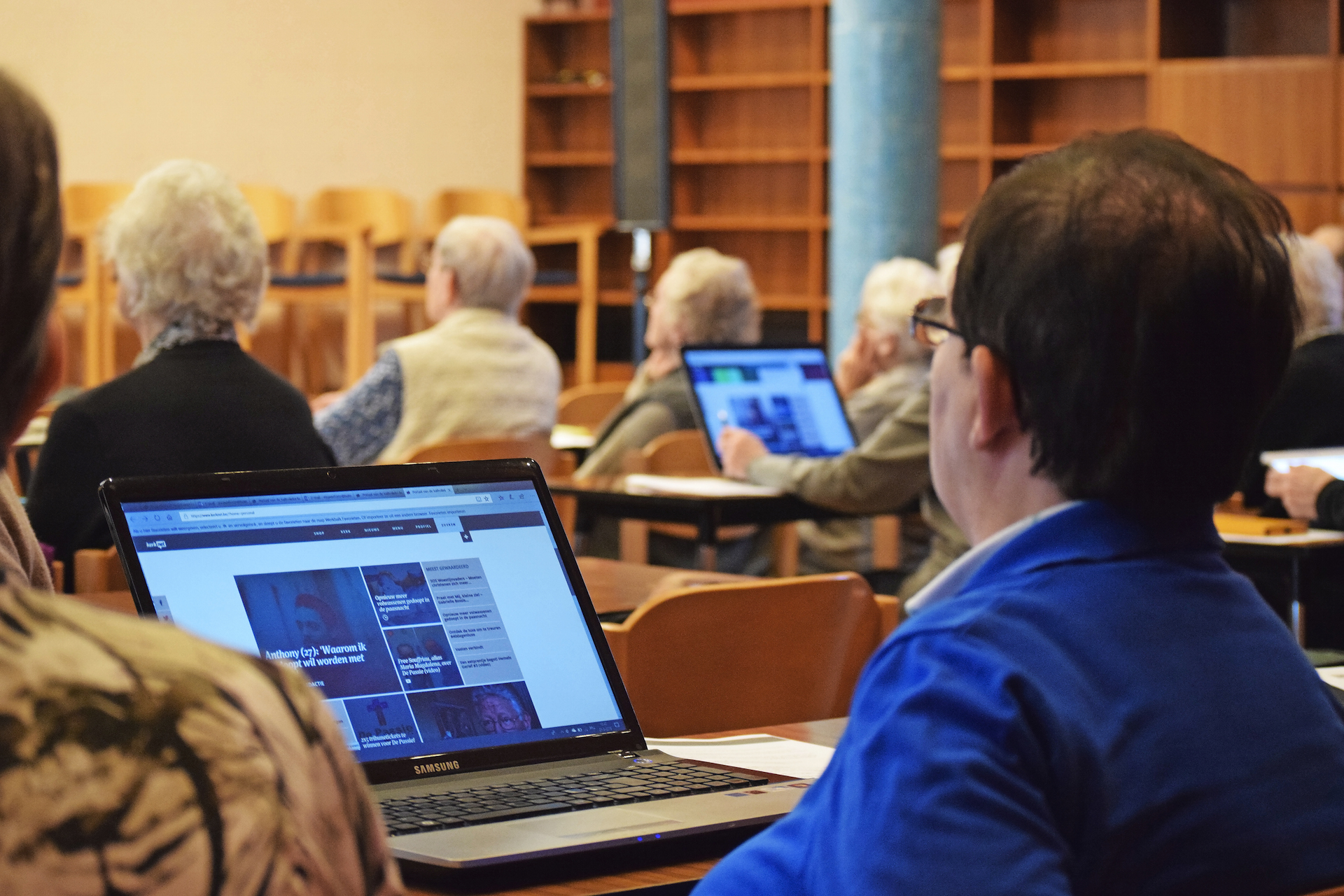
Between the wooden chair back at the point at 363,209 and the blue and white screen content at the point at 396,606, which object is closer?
the blue and white screen content at the point at 396,606

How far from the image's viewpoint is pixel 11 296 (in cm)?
66

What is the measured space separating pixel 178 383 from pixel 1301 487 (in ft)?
7.38

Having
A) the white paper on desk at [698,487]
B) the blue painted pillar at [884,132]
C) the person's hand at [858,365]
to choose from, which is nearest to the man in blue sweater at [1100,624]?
the white paper on desk at [698,487]

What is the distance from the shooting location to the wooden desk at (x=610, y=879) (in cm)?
114

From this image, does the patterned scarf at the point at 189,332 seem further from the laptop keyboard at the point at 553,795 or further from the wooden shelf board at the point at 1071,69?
the wooden shelf board at the point at 1071,69

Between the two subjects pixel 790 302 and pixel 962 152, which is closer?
pixel 962 152

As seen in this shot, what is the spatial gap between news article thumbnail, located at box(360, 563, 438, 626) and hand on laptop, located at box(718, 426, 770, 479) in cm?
255

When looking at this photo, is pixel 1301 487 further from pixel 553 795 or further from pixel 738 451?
pixel 553 795

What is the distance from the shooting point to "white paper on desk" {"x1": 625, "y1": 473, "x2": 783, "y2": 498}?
12.4 feet

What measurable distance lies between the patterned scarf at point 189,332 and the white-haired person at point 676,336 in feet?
4.83

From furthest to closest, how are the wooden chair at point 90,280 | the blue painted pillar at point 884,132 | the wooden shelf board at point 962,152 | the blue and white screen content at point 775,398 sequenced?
the wooden shelf board at point 962,152 → the wooden chair at point 90,280 → the blue painted pillar at point 884,132 → the blue and white screen content at point 775,398

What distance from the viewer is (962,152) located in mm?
8930

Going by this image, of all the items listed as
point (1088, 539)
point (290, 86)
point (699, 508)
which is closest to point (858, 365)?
point (699, 508)

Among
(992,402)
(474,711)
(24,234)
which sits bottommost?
(474,711)
